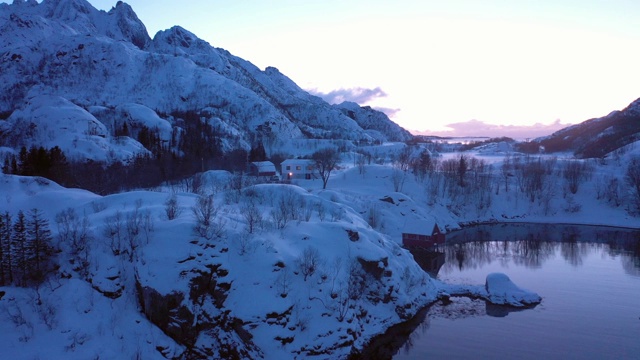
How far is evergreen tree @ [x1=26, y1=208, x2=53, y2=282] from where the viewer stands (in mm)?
24906

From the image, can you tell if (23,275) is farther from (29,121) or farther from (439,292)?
(29,121)

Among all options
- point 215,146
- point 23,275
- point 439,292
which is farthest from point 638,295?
point 215,146

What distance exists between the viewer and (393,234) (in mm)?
62344

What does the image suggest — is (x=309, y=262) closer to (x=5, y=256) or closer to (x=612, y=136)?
(x=5, y=256)

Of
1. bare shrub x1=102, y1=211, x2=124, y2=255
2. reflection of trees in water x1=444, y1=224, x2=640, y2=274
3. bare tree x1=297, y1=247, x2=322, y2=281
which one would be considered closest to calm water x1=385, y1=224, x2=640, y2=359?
reflection of trees in water x1=444, y1=224, x2=640, y2=274

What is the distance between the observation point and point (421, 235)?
179 ft

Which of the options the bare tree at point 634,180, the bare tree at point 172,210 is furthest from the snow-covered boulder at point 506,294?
the bare tree at point 634,180

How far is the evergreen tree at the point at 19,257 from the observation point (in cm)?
2456

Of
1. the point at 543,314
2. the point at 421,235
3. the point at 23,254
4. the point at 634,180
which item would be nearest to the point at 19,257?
the point at 23,254

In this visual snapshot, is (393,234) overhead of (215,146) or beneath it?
beneath

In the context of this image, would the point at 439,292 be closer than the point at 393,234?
Yes

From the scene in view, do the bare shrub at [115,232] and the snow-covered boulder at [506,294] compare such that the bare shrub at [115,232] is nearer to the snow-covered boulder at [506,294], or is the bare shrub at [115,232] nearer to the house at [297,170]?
the snow-covered boulder at [506,294]

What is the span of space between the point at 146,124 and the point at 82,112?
1033 inches

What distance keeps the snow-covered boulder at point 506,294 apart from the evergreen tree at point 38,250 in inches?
1390
